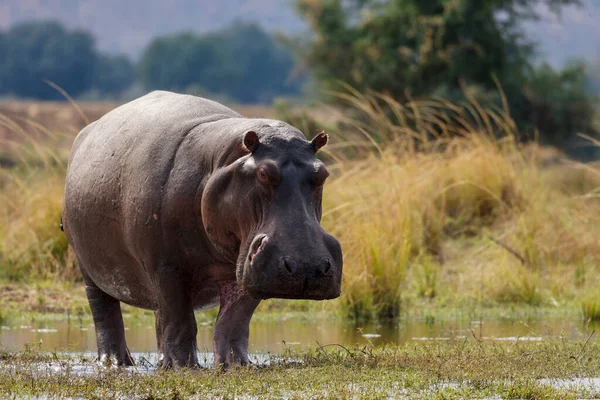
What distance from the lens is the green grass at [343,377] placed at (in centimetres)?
450

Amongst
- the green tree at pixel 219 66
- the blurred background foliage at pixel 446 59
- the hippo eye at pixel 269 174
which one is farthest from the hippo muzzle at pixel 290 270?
the green tree at pixel 219 66

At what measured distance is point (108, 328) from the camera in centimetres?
628

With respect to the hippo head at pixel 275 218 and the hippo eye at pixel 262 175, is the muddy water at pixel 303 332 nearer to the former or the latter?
the hippo head at pixel 275 218

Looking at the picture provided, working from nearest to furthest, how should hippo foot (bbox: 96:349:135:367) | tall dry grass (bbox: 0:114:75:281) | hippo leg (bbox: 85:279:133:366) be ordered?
hippo foot (bbox: 96:349:135:367) < hippo leg (bbox: 85:279:133:366) < tall dry grass (bbox: 0:114:75:281)

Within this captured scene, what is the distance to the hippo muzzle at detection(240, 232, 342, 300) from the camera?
4.59 metres

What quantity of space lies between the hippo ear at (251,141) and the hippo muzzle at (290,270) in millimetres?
434

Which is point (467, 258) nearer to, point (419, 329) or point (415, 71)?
point (419, 329)

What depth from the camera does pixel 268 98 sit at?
103250 millimetres

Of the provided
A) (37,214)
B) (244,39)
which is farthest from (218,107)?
(244,39)

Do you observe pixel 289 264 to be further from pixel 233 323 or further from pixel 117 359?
pixel 117 359

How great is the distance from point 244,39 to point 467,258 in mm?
104424

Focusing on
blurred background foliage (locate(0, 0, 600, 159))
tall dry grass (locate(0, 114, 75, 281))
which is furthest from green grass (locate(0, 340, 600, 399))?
blurred background foliage (locate(0, 0, 600, 159))

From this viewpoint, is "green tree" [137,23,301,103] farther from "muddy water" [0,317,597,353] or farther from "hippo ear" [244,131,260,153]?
"hippo ear" [244,131,260,153]

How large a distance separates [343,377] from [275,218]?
734mm
